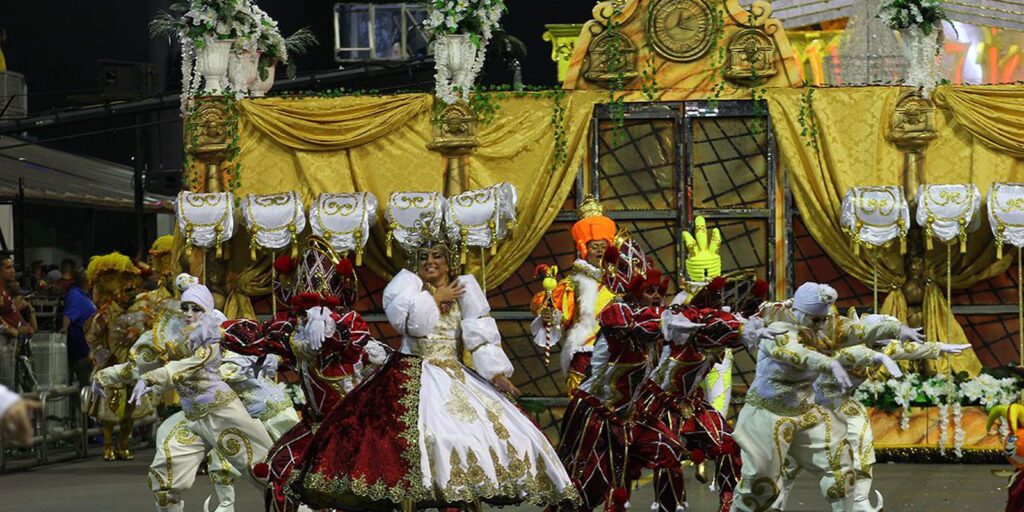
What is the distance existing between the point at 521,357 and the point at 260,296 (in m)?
2.19

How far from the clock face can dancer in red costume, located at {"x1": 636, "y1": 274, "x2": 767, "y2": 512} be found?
15.9 ft

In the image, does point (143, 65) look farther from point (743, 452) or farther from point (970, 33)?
point (743, 452)

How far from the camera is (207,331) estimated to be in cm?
1085

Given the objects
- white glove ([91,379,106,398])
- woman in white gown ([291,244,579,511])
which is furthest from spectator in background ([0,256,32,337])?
woman in white gown ([291,244,579,511])


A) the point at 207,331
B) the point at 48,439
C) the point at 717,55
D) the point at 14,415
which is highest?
the point at 717,55

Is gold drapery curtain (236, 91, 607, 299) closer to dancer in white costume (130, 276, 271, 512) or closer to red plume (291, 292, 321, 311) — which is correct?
dancer in white costume (130, 276, 271, 512)

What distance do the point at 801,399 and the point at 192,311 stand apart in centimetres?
340

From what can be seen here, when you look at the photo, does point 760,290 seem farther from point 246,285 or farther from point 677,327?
point 246,285

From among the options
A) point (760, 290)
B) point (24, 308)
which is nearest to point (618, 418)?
point (760, 290)

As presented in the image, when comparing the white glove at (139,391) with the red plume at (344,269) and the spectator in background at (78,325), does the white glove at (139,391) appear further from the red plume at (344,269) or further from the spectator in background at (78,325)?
the spectator in background at (78,325)

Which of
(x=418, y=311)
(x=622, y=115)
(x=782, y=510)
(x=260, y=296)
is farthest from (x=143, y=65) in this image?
(x=418, y=311)

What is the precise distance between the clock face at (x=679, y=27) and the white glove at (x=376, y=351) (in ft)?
19.7

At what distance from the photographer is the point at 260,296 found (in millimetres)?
16234

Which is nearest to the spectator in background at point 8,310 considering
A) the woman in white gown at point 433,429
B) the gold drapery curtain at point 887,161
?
the gold drapery curtain at point 887,161
